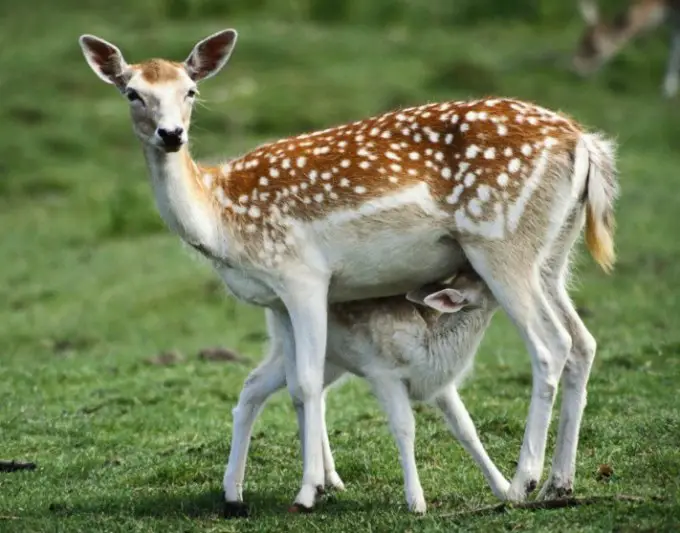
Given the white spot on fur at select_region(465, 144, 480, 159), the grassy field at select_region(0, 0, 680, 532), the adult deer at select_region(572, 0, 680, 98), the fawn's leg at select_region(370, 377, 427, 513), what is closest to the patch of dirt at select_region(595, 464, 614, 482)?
the grassy field at select_region(0, 0, 680, 532)

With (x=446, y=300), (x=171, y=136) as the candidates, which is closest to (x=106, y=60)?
(x=171, y=136)

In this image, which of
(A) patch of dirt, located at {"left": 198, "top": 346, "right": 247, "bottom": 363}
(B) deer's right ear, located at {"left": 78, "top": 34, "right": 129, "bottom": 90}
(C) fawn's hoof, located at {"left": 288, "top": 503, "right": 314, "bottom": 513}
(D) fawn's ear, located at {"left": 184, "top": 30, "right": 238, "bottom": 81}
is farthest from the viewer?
(A) patch of dirt, located at {"left": 198, "top": 346, "right": 247, "bottom": 363}

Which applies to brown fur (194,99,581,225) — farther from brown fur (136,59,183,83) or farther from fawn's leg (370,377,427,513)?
fawn's leg (370,377,427,513)

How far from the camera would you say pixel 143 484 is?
8844 millimetres

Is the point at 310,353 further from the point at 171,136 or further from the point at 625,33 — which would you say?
the point at 625,33

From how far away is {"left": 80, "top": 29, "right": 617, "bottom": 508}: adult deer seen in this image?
7.85 meters

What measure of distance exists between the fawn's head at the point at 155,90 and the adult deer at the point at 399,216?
0.01 meters

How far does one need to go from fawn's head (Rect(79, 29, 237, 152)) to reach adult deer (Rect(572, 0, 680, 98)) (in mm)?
21871

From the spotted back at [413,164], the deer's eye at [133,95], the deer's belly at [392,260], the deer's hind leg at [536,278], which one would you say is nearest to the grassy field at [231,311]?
the deer's hind leg at [536,278]

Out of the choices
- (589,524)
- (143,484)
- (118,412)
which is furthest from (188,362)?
(589,524)

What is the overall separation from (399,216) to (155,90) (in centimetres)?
148

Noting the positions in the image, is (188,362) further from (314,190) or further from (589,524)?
(589,524)

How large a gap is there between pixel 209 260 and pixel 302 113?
59.1 ft

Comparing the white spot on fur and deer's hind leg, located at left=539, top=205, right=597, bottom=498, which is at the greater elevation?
the white spot on fur
